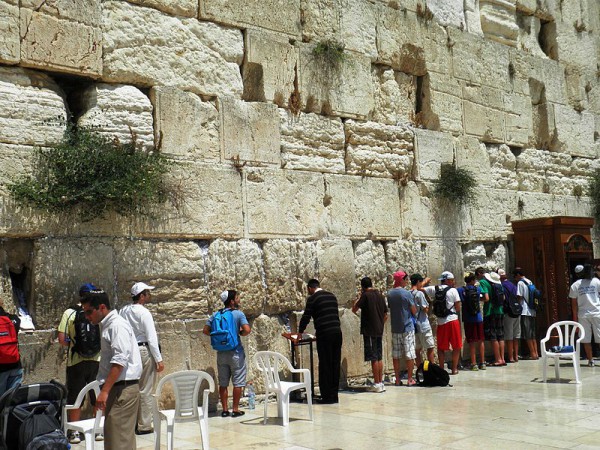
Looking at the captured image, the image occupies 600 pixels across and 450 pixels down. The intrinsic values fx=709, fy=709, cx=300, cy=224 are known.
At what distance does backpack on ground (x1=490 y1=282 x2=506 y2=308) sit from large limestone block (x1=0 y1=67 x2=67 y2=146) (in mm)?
6163

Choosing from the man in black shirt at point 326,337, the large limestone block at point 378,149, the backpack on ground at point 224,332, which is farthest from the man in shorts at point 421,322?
the backpack on ground at point 224,332

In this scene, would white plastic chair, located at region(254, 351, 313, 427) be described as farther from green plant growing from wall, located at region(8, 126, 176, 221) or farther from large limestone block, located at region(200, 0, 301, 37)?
large limestone block, located at region(200, 0, 301, 37)

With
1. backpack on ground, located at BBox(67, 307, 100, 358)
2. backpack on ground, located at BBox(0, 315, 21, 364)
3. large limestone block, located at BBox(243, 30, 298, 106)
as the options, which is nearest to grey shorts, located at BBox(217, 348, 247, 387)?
backpack on ground, located at BBox(67, 307, 100, 358)

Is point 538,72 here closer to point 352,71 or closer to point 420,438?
point 352,71

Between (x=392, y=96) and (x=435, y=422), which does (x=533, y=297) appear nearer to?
(x=392, y=96)

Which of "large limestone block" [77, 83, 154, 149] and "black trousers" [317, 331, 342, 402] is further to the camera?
"black trousers" [317, 331, 342, 402]

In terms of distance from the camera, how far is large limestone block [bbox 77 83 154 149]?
22.7 feet

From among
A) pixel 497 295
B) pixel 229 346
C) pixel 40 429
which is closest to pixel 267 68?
pixel 229 346

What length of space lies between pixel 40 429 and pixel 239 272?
3.70 m

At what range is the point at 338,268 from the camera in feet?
28.5

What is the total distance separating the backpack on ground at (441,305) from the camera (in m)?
9.02

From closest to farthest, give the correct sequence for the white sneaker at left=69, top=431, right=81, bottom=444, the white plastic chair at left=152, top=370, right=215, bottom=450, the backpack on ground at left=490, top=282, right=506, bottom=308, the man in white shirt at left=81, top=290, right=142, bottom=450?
the man in white shirt at left=81, top=290, right=142, bottom=450 < the white plastic chair at left=152, top=370, right=215, bottom=450 < the white sneaker at left=69, top=431, right=81, bottom=444 < the backpack on ground at left=490, top=282, right=506, bottom=308

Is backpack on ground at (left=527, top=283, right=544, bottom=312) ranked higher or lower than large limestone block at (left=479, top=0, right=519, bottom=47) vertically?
lower

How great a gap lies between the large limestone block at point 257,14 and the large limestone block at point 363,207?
1.91 metres
